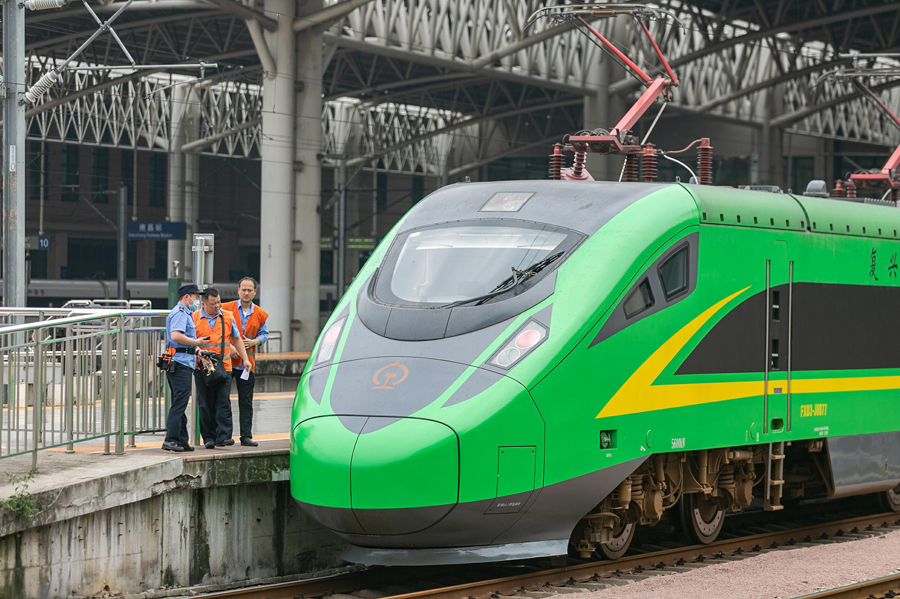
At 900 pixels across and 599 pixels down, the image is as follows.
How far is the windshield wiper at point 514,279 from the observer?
352 inches

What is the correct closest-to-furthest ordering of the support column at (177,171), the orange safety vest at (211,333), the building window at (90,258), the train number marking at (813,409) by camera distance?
1. the orange safety vest at (211,333)
2. the train number marking at (813,409)
3. the support column at (177,171)
4. the building window at (90,258)

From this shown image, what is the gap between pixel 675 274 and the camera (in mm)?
9695

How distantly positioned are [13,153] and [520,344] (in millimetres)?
11110

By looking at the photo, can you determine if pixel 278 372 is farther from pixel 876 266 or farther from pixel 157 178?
pixel 157 178

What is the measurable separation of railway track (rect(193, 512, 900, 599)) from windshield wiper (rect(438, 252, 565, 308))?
6.84ft

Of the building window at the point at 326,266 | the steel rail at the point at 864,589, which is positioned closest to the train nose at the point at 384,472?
the steel rail at the point at 864,589

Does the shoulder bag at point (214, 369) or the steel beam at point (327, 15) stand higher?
the steel beam at point (327, 15)

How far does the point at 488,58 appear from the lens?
36.0 m

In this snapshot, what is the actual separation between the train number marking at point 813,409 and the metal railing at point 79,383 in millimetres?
5736

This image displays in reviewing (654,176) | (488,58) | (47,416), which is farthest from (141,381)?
(488,58)

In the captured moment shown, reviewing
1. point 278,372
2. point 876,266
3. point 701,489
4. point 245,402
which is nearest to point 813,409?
point 701,489

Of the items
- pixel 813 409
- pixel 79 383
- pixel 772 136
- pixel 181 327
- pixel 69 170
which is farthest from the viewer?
pixel 69 170

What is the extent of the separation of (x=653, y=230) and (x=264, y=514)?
431cm

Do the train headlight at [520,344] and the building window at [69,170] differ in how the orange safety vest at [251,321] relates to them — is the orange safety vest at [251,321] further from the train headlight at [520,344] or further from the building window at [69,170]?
the building window at [69,170]
